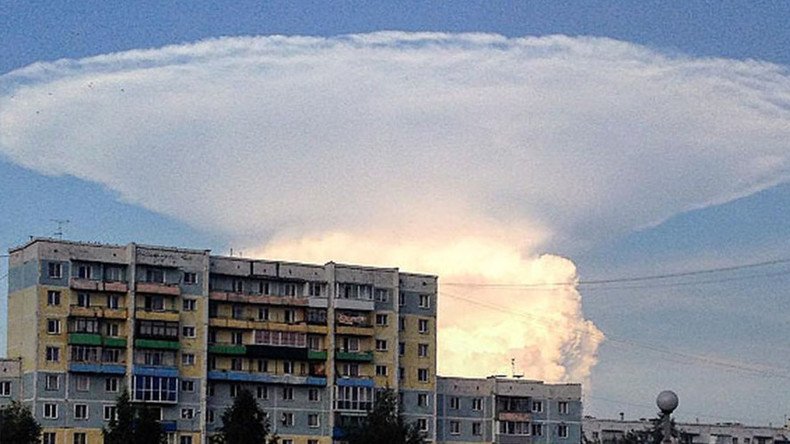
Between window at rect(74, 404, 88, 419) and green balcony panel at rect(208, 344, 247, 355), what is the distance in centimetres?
1246

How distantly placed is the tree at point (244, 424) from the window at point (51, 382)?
2010 centimetres

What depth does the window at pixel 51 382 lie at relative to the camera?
11646cm

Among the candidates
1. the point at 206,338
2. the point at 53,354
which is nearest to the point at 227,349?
the point at 206,338

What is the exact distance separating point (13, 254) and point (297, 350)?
26.5 m

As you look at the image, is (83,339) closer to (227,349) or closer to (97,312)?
(97,312)

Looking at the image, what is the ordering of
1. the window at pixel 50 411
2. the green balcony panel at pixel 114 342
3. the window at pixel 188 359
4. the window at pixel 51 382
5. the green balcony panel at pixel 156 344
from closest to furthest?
the window at pixel 50 411 → the window at pixel 51 382 → the green balcony panel at pixel 114 342 → the green balcony panel at pixel 156 344 → the window at pixel 188 359

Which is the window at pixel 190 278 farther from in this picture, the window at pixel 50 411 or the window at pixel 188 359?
the window at pixel 50 411

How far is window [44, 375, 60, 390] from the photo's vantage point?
11646 cm

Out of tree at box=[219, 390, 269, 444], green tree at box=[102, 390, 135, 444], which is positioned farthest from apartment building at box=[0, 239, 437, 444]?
green tree at box=[102, 390, 135, 444]

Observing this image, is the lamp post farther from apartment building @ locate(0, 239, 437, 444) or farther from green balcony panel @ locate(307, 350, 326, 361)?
green balcony panel @ locate(307, 350, 326, 361)

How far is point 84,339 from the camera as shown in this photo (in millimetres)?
117938

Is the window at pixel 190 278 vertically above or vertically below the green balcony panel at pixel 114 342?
above

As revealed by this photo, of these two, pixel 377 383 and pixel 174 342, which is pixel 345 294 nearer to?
pixel 377 383

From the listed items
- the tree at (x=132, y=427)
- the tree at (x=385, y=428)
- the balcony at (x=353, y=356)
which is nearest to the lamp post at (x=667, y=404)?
the tree at (x=132, y=427)
